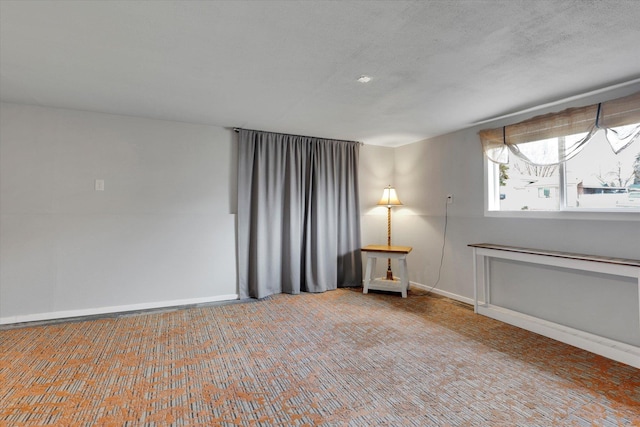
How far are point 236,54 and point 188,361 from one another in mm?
2275

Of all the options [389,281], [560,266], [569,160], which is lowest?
[389,281]

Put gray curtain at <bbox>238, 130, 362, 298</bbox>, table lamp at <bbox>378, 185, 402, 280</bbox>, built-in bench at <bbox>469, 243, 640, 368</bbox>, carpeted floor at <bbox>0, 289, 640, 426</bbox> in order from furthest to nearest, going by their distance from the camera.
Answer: table lamp at <bbox>378, 185, 402, 280</bbox> < gray curtain at <bbox>238, 130, 362, 298</bbox> < built-in bench at <bbox>469, 243, 640, 368</bbox> < carpeted floor at <bbox>0, 289, 640, 426</bbox>

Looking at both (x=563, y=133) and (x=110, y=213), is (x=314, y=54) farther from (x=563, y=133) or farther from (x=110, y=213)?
(x=110, y=213)

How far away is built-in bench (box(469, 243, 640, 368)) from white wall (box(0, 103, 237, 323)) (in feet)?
10.1

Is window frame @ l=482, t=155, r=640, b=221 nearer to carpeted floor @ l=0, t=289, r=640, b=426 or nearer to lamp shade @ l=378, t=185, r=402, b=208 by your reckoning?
carpeted floor @ l=0, t=289, r=640, b=426

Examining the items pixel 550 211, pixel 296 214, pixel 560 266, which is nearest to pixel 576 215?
pixel 550 211

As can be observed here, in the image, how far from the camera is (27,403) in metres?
1.91

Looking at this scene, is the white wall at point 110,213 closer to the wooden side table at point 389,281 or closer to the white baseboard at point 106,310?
the white baseboard at point 106,310

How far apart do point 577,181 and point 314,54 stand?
273cm

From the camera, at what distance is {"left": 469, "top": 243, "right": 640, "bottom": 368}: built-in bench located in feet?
8.12

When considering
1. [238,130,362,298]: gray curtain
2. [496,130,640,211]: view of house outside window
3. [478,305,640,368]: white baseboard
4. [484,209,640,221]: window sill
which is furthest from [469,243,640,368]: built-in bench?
A: [238,130,362,298]: gray curtain

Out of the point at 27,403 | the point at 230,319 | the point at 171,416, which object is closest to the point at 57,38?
the point at 27,403

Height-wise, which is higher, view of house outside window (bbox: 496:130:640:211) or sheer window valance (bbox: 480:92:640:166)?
sheer window valance (bbox: 480:92:640:166)

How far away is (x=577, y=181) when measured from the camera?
3.03m
